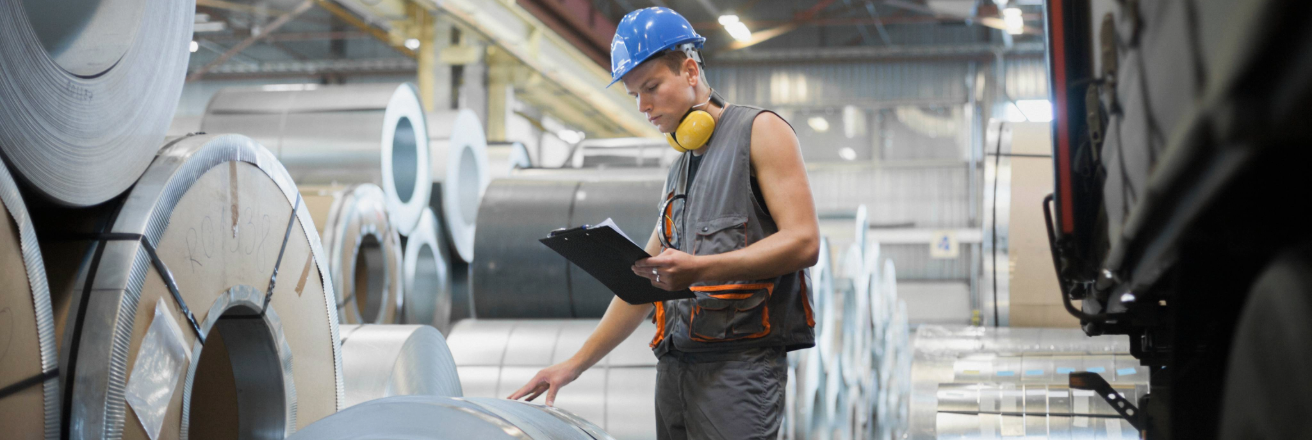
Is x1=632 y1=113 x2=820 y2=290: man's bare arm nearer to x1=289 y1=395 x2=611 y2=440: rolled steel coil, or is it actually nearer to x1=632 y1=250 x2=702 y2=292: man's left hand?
x1=632 y1=250 x2=702 y2=292: man's left hand

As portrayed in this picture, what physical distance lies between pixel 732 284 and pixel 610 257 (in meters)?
0.22

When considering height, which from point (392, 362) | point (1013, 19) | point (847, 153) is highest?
point (1013, 19)

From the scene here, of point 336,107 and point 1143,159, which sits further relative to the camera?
point 336,107

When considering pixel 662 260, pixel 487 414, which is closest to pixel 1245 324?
pixel 487 414

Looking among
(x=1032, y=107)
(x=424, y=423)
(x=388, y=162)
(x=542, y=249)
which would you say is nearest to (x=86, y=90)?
(x=424, y=423)

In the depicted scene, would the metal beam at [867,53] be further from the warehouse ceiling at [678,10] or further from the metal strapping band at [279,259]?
the metal strapping band at [279,259]

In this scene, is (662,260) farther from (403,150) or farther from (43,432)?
(403,150)

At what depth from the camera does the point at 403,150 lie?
5625 mm

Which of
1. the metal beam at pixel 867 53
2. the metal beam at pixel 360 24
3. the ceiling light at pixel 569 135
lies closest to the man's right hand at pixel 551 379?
the metal beam at pixel 360 24

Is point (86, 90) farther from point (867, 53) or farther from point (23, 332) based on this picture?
point (867, 53)

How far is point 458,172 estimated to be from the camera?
5898mm

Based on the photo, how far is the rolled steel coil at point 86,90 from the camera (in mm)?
1323

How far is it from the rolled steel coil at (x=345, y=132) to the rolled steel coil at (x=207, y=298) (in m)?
2.80

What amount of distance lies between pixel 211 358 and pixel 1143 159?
1.91 meters
